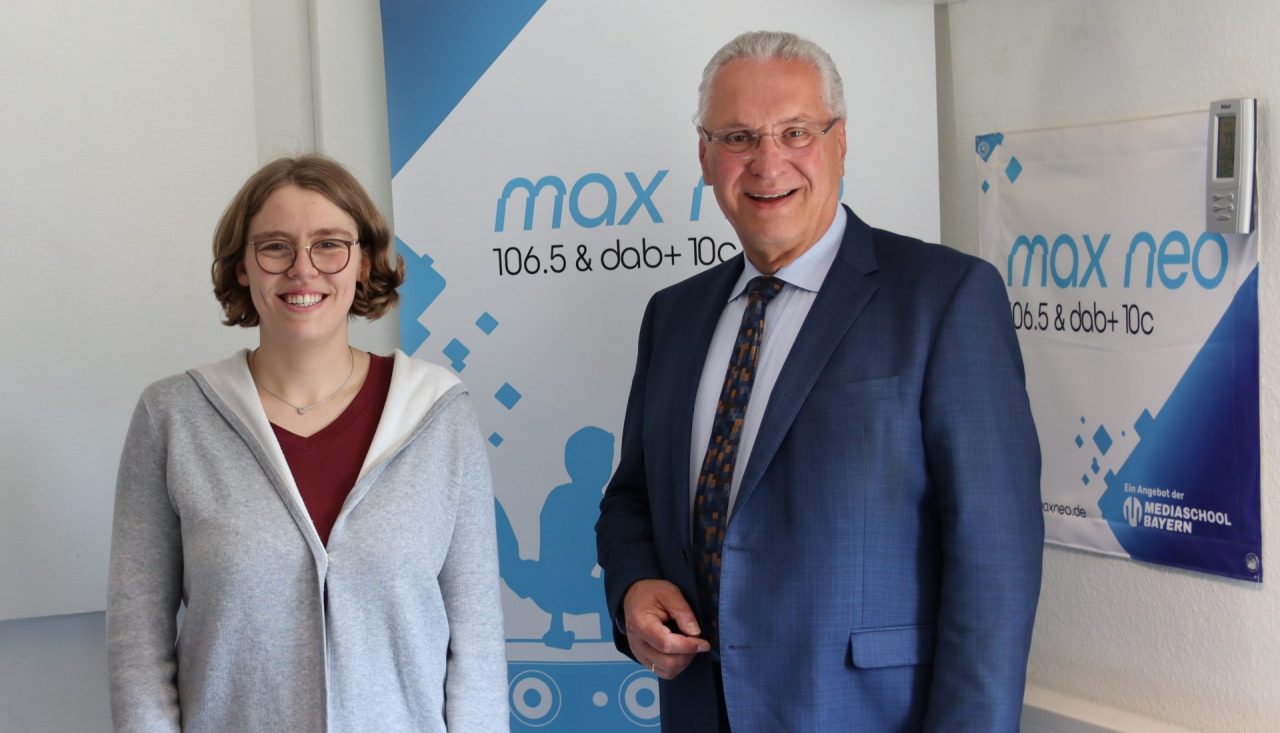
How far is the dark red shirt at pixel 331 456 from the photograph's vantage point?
1.82m

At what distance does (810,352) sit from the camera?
1.77 m

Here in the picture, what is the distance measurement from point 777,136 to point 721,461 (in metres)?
0.50

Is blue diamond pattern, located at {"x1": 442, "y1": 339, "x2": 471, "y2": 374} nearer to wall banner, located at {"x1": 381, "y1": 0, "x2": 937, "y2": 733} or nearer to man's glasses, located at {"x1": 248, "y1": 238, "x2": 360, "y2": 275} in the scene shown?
wall banner, located at {"x1": 381, "y1": 0, "x2": 937, "y2": 733}

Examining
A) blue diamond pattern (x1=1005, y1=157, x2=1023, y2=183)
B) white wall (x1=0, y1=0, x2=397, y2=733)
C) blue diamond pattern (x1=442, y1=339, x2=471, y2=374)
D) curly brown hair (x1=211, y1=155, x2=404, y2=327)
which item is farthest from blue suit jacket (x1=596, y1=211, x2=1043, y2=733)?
white wall (x1=0, y1=0, x2=397, y2=733)

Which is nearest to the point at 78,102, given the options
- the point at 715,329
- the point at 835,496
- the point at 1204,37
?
the point at 715,329

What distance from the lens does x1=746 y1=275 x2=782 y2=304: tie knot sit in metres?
1.91

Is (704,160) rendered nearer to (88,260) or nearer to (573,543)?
(573,543)

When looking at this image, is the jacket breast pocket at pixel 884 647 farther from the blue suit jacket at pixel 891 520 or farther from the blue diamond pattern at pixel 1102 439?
the blue diamond pattern at pixel 1102 439

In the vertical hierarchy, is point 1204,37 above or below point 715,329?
above

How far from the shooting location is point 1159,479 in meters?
2.30

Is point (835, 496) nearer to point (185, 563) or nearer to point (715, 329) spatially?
point (715, 329)

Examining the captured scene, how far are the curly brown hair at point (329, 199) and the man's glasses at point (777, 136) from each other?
57cm

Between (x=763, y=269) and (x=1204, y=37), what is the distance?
0.94m

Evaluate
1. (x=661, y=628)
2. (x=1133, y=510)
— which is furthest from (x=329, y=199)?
(x=1133, y=510)
